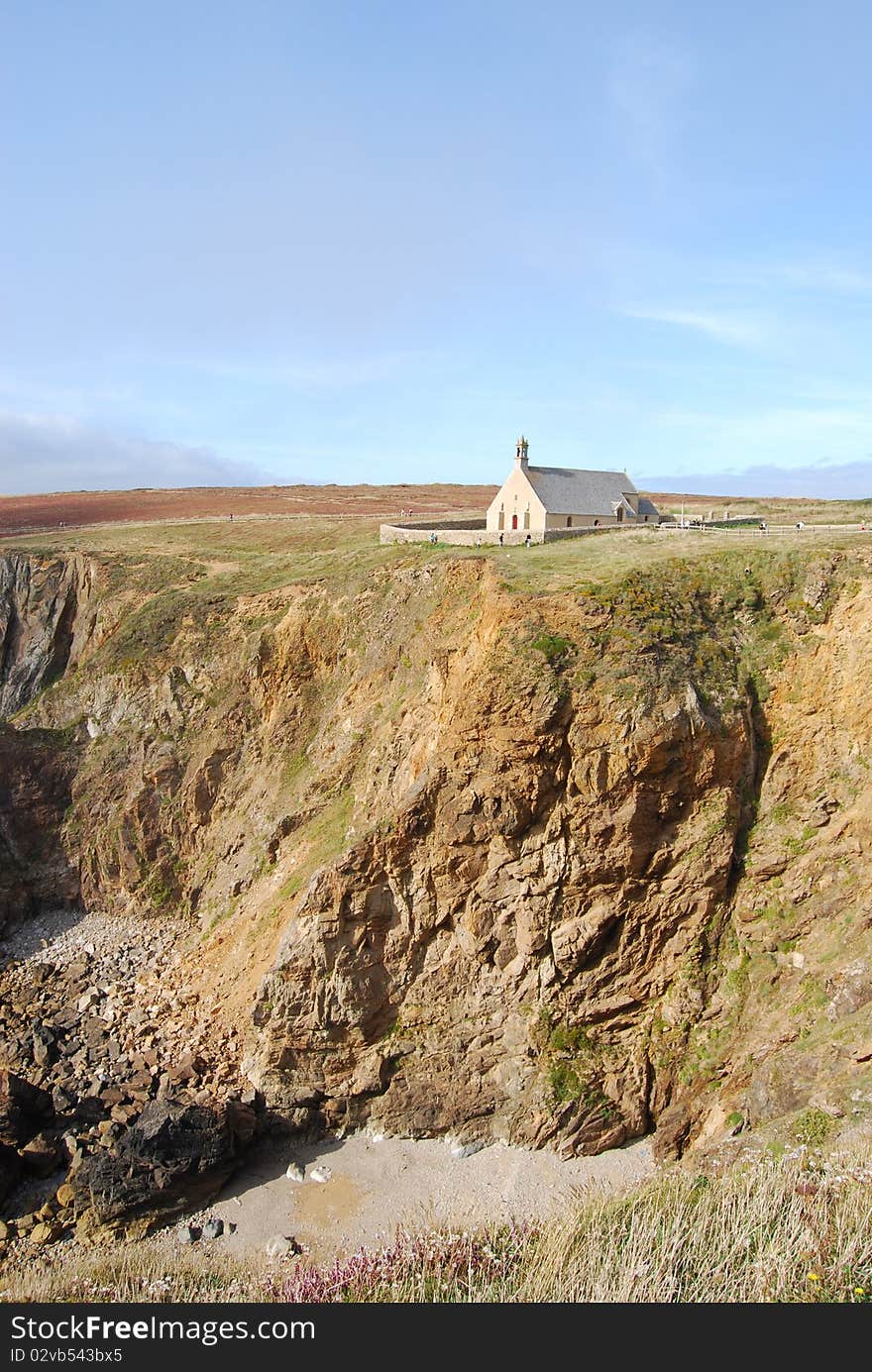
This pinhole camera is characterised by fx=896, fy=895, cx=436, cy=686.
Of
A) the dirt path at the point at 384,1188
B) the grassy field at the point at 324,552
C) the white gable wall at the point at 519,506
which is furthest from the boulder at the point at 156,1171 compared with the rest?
the white gable wall at the point at 519,506

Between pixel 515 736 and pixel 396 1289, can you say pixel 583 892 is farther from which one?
pixel 396 1289

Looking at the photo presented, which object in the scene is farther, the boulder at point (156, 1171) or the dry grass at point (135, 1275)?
the boulder at point (156, 1171)

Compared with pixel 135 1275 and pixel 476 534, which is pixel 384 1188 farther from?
pixel 476 534

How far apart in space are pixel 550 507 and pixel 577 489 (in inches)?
105

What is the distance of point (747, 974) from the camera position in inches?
870

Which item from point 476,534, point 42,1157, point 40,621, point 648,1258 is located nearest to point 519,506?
point 476,534

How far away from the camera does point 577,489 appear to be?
43500 mm

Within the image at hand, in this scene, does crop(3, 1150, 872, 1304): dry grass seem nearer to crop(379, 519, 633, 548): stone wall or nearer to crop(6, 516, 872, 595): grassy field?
crop(6, 516, 872, 595): grassy field

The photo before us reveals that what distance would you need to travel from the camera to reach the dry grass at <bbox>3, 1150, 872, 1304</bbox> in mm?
11883

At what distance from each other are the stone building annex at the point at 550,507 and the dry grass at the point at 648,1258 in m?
28.1

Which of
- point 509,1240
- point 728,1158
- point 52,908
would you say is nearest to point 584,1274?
point 509,1240

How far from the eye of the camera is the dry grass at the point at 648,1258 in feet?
39.0

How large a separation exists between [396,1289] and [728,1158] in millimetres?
8551

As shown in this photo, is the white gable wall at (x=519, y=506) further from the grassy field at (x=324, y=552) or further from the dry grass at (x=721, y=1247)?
the dry grass at (x=721, y=1247)
